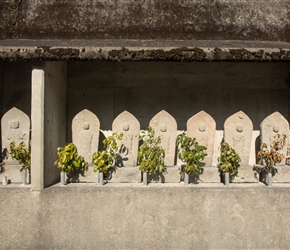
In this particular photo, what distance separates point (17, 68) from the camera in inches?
239

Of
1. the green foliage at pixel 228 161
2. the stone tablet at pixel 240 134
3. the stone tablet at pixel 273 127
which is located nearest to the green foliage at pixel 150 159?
the green foliage at pixel 228 161

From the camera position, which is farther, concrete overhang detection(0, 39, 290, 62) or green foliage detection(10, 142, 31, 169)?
green foliage detection(10, 142, 31, 169)

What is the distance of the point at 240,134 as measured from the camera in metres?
5.84

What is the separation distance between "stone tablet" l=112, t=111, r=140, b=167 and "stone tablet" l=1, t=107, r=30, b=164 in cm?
139

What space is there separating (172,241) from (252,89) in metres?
2.92

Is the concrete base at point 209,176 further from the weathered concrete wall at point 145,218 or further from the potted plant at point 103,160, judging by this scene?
the potted plant at point 103,160

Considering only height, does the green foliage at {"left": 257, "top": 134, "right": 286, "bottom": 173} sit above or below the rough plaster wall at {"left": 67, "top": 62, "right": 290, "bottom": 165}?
below

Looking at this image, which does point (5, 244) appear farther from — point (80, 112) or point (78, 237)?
point (80, 112)

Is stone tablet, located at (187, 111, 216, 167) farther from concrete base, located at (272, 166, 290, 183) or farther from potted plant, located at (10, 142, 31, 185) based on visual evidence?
potted plant, located at (10, 142, 31, 185)

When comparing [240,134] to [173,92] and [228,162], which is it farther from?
[173,92]

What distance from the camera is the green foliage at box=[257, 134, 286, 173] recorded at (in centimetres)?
534

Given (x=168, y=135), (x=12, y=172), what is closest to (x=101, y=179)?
(x=168, y=135)

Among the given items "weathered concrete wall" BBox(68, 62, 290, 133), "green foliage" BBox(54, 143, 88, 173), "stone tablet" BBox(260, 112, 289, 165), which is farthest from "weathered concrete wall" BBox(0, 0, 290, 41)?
"green foliage" BBox(54, 143, 88, 173)

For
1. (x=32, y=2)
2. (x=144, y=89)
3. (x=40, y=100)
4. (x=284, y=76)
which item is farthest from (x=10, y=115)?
(x=284, y=76)
